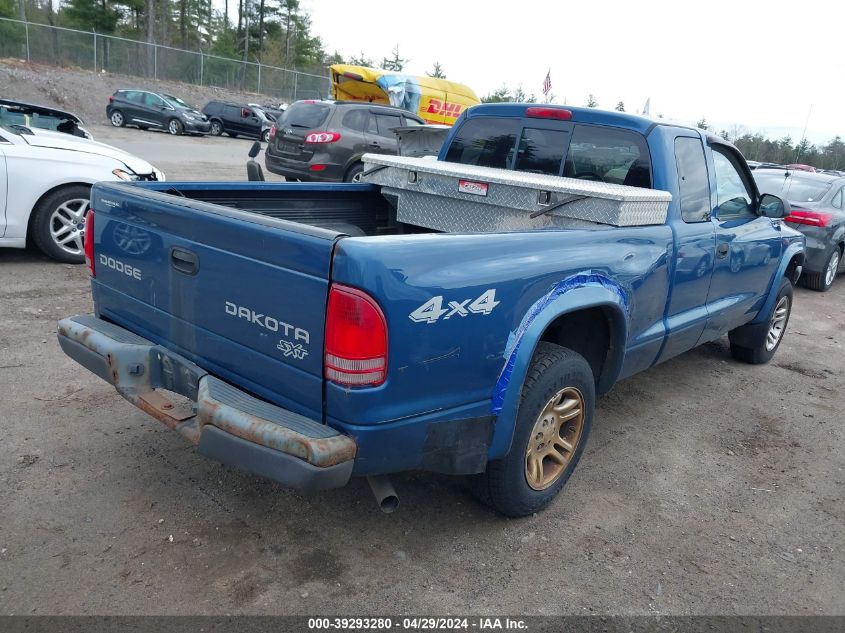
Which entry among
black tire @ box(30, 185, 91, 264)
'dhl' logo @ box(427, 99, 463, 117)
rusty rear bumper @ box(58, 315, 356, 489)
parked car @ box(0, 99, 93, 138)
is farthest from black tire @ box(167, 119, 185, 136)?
rusty rear bumper @ box(58, 315, 356, 489)

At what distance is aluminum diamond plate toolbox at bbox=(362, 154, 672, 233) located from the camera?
137 inches

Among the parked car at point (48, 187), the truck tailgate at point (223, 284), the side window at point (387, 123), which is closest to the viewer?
the truck tailgate at point (223, 284)

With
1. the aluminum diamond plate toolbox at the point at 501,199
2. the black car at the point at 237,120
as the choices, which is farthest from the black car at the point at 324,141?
the black car at the point at 237,120

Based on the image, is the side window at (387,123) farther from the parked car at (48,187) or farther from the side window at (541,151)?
the side window at (541,151)

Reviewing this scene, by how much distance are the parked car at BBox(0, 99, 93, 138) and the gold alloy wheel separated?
7.72m

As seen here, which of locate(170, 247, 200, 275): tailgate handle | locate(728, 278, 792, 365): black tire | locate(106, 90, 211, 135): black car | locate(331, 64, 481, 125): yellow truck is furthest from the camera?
locate(106, 90, 211, 135): black car

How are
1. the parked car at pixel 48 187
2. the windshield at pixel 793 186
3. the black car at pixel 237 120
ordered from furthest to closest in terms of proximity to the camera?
the black car at pixel 237 120 → the windshield at pixel 793 186 → the parked car at pixel 48 187

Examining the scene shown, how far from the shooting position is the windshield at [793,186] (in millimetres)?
9594

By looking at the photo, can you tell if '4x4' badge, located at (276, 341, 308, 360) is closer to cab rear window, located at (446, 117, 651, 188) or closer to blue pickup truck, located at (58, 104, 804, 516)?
blue pickup truck, located at (58, 104, 804, 516)

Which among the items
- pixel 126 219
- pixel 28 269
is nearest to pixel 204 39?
pixel 28 269

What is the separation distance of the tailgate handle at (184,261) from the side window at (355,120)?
31.4ft

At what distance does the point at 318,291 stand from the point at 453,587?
1334 mm

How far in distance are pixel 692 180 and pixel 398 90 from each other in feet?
52.4

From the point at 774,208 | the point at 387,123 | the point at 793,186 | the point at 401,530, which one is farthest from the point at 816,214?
the point at 401,530
